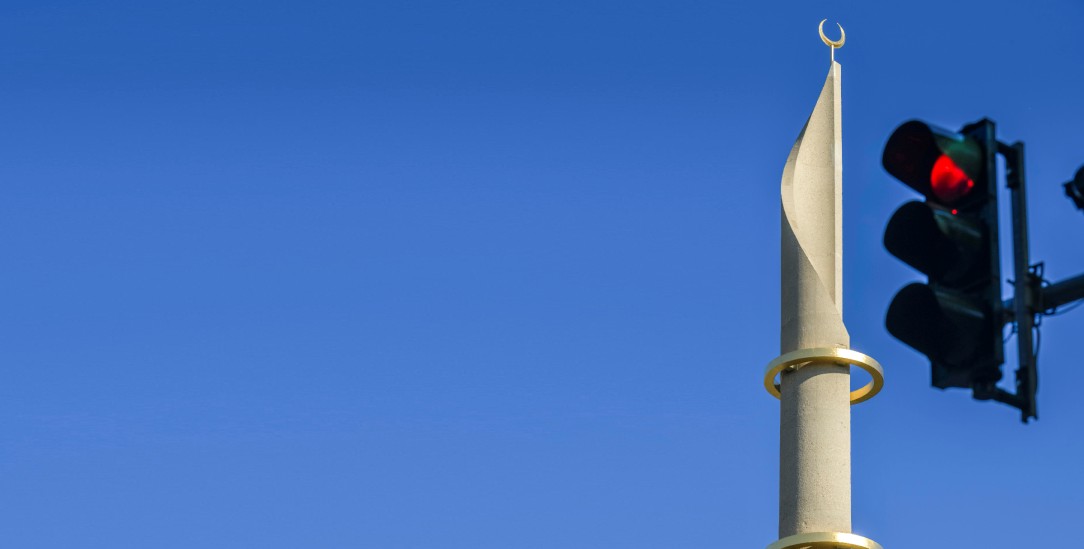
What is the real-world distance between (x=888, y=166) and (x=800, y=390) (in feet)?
11.0

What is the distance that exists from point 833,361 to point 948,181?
3.57m

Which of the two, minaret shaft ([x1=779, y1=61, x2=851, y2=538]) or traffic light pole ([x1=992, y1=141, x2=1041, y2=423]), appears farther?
minaret shaft ([x1=779, y1=61, x2=851, y2=538])

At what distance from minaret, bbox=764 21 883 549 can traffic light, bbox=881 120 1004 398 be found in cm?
319

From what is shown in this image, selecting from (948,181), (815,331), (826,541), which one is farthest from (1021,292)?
(815,331)

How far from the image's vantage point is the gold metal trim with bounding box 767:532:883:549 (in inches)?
388

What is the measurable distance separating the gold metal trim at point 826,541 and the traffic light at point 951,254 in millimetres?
3001

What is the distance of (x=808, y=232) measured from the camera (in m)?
11.1

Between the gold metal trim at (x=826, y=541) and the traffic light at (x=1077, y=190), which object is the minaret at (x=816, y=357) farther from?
the traffic light at (x=1077, y=190)

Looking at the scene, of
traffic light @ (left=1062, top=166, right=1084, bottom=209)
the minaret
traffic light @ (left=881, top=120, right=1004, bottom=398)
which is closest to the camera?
traffic light @ (left=1062, top=166, right=1084, bottom=209)

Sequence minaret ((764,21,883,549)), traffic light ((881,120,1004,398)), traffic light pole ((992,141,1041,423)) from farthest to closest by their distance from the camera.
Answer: minaret ((764,21,883,549)) → traffic light ((881,120,1004,398)) → traffic light pole ((992,141,1041,423))

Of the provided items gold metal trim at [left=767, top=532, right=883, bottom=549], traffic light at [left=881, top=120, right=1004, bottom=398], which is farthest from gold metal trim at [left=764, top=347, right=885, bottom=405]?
traffic light at [left=881, top=120, right=1004, bottom=398]

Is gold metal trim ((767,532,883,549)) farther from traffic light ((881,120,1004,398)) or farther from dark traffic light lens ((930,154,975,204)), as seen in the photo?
dark traffic light lens ((930,154,975,204))

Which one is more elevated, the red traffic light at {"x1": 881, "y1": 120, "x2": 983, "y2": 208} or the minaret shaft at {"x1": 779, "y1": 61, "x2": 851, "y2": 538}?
the minaret shaft at {"x1": 779, "y1": 61, "x2": 851, "y2": 538}

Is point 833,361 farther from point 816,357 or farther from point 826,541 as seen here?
point 826,541
